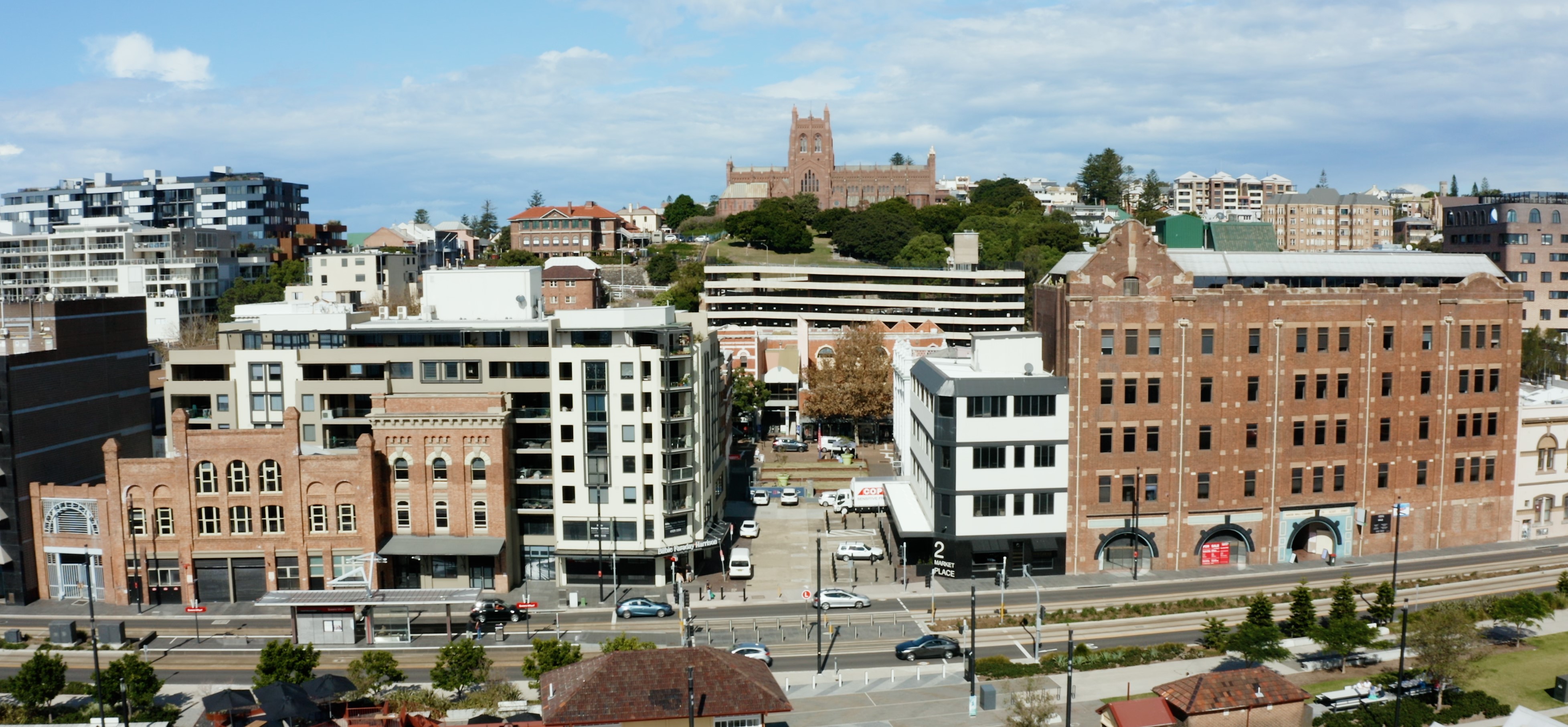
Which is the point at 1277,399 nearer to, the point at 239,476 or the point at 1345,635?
the point at 1345,635

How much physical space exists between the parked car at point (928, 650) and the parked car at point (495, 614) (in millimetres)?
22926

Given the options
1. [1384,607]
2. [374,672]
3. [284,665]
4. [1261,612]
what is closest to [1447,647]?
[1261,612]

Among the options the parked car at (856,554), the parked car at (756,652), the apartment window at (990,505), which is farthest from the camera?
the parked car at (856,554)

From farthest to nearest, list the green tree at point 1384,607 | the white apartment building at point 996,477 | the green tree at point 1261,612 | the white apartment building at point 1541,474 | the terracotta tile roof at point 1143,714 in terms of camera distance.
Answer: the white apartment building at point 1541,474, the white apartment building at point 996,477, the green tree at point 1384,607, the green tree at point 1261,612, the terracotta tile roof at point 1143,714

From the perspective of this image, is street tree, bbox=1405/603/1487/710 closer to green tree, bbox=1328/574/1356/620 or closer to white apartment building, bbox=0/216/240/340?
green tree, bbox=1328/574/1356/620

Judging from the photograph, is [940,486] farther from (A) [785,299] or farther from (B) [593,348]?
(A) [785,299]

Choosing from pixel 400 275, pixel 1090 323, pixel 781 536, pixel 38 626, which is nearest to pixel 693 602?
pixel 781 536

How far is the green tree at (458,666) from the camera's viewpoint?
56.0m

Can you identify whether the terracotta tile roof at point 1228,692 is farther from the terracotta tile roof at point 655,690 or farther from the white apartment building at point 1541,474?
the white apartment building at point 1541,474

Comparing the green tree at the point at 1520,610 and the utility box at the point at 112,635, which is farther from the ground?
the green tree at the point at 1520,610

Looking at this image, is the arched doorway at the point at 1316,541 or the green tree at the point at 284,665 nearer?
the green tree at the point at 284,665

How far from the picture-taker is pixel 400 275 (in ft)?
642

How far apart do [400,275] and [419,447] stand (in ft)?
416

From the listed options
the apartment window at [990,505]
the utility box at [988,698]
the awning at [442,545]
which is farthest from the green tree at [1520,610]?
the awning at [442,545]
